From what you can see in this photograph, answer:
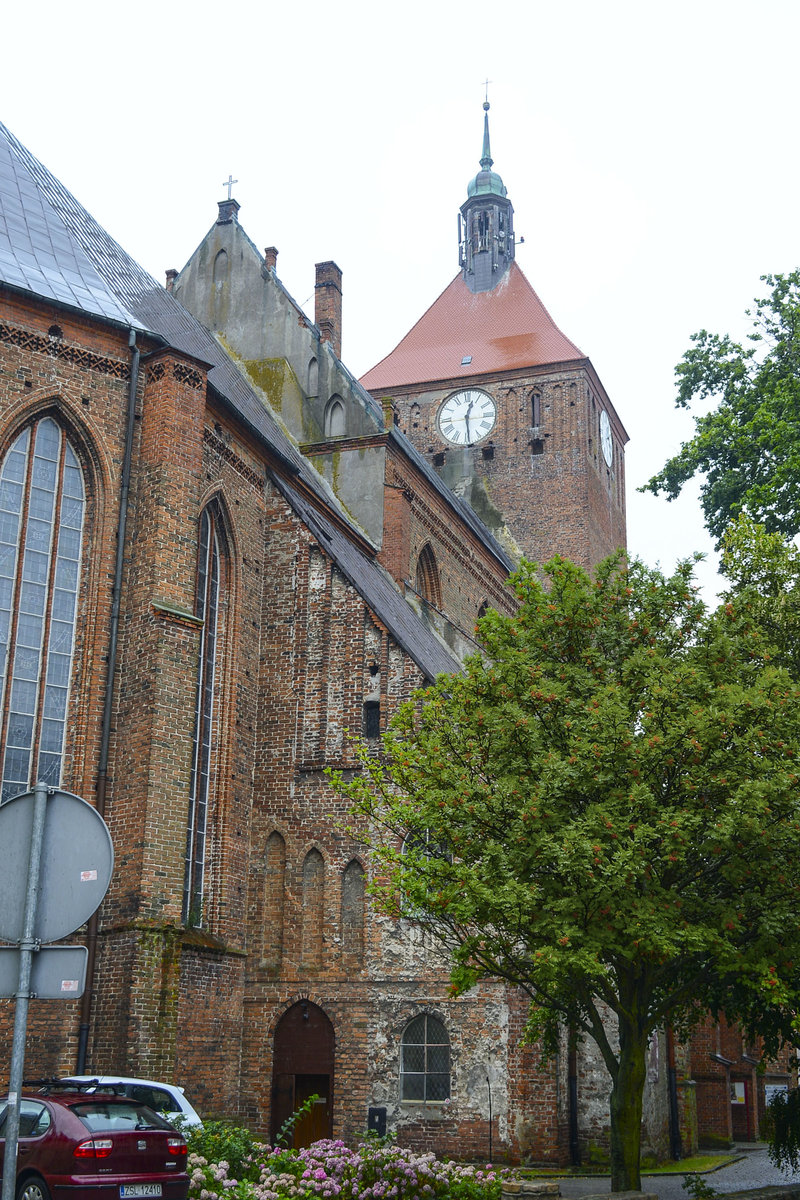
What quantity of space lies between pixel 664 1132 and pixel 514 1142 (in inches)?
241

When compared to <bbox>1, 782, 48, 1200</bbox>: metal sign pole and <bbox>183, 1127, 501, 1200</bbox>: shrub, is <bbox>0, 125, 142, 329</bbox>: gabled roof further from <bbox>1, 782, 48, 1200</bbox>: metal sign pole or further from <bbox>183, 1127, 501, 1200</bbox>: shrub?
<bbox>1, 782, 48, 1200</bbox>: metal sign pole

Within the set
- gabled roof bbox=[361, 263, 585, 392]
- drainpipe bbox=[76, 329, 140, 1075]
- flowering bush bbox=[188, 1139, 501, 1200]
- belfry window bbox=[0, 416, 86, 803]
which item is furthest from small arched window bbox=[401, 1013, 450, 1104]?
gabled roof bbox=[361, 263, 585, 392]

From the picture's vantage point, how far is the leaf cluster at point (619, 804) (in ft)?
42.1

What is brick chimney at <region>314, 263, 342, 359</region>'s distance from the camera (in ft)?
114

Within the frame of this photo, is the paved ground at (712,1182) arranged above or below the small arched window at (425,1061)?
below

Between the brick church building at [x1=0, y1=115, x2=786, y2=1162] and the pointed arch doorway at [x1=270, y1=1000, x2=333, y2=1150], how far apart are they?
0.04 m

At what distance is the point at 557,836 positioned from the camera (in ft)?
42.7

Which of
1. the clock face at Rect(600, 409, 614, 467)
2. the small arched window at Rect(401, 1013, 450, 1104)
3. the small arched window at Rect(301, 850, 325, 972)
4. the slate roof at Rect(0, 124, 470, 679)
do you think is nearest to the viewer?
the slate roof at Rect(0, 124, 470, 679)

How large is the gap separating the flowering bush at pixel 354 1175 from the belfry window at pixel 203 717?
7555 mm

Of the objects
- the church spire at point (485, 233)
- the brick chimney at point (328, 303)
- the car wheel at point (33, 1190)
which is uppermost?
the church spire at point (485, 233)

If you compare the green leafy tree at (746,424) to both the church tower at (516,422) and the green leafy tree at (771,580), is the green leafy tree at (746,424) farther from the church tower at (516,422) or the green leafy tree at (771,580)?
the church tower at (516,422)

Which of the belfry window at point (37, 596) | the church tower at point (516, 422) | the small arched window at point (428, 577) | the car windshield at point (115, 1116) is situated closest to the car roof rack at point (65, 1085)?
the car windshield at point (115, 1116)

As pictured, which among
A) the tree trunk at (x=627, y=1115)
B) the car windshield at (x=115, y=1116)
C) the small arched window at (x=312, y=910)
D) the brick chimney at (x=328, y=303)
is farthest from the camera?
the brick chimney at (x=328, y=303)

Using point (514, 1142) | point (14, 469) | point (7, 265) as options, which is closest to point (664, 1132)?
point (514, 1142)
